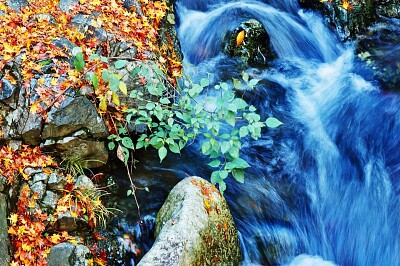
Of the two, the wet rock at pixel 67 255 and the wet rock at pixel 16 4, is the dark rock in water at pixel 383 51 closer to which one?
the wet rock at pixel 67 255

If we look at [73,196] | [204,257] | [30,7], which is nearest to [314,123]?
[204,257]

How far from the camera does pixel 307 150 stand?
20.0ft

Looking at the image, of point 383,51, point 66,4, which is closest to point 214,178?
point 66,4

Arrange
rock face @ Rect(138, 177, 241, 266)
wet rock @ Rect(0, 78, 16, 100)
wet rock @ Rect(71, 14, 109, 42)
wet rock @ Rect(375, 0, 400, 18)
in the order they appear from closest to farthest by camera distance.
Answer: rock face @ Rect(138, 177, 241, 266), wet rock @ Rect(0, 78, 16, 100), wet rock @ Rect(71, 14, 109, 42), wet rock @ Rect(375, 0, 400, 18)

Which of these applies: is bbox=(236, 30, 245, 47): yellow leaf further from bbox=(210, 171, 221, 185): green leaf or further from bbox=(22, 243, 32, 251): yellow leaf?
bbox=(22, 243, 32, 251): yellow leaf

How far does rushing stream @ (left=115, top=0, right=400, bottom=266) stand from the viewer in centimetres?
502

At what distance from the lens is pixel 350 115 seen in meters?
6.55

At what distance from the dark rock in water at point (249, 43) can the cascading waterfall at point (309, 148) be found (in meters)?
0.17

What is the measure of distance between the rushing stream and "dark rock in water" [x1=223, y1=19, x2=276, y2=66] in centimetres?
16

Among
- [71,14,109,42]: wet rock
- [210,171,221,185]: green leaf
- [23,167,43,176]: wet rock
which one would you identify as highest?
[71,14,109,42]: wet rock

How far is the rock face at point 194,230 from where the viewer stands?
374 centimetres

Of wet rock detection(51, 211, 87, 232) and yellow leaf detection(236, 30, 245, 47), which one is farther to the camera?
yellow leaf detection(236, 30, 245, 47)

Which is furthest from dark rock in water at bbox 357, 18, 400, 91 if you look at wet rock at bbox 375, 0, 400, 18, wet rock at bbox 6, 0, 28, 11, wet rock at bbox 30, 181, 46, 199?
wet rock at bbox 6, 0, 28, 11

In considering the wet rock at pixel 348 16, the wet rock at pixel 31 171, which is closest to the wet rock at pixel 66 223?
the wet rock at pixel 31 171
